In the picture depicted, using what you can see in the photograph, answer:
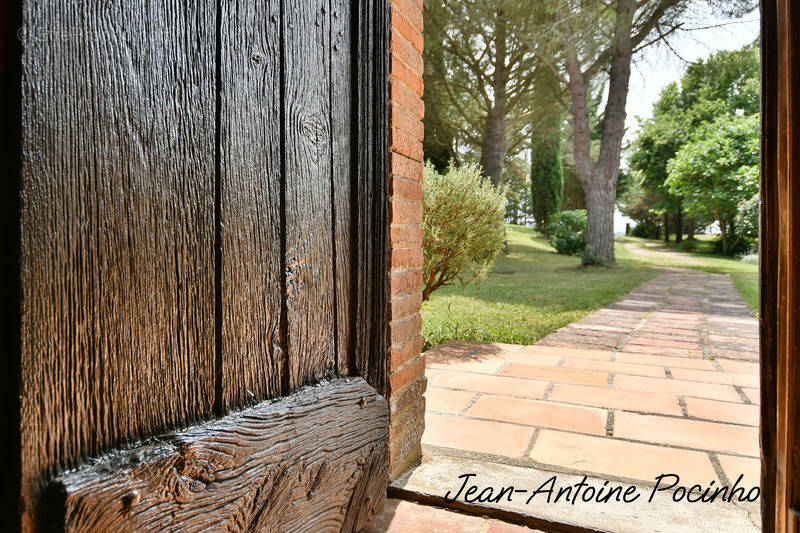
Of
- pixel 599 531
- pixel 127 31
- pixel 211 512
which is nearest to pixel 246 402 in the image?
pixel 211 512

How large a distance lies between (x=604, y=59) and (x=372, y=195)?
10.4 m

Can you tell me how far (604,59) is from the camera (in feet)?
32.8

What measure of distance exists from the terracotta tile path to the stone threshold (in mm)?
101

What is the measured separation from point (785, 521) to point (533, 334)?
3229 mm

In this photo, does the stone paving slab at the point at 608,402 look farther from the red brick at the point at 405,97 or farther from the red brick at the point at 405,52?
the red brick at the point at 405,52

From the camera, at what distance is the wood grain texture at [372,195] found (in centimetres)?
131

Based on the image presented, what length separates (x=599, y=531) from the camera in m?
1.30

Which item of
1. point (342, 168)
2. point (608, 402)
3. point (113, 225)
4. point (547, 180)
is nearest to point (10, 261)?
point (113, 225)

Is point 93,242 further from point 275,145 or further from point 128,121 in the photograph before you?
point 275,145

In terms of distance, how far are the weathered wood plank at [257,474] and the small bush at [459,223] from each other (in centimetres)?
263

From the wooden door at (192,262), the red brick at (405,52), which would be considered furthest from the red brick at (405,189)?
the red brick at (405,52)

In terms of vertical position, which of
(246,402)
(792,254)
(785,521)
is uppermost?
(792,254)

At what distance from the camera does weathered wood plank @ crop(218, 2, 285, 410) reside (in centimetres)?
91

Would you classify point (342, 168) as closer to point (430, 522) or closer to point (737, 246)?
point (430, 522)
